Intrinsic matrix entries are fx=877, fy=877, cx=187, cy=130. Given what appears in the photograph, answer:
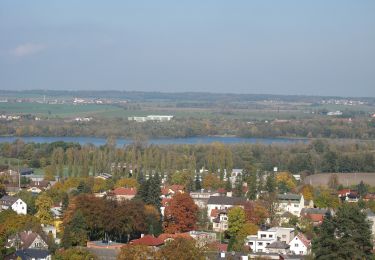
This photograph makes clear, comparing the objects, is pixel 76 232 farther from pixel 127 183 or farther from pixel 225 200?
pixel 127 183

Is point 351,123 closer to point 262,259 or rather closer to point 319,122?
point 319,122

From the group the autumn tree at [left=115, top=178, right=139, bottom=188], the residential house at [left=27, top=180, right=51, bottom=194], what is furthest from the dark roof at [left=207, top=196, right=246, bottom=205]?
the residential house at [left=27, top=180, right=51, bottom=194]

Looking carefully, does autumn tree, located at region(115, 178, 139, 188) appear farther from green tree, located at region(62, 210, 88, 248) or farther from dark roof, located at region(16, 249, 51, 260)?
dark roof, located at region(16, 249, 51, 260)

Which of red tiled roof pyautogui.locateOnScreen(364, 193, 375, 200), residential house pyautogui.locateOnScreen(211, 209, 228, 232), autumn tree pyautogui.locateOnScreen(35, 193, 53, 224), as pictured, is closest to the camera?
autumn tree pyautogui.locateOnScreen(35, 193, 53, 224)

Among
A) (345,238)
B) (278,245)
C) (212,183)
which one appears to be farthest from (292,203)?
(345,238)

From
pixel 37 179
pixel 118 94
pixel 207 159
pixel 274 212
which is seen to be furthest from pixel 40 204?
pixel 118 94

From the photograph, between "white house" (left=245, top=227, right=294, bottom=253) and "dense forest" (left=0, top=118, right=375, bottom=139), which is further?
"dense forest" (left=0, top=118, right=375, bottom=139)

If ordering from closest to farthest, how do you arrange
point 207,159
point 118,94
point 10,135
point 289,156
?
point 207,159 < point 289,156 < point 10,135 < point 118,94
